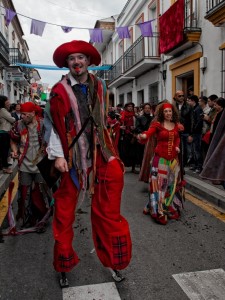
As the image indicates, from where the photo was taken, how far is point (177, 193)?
495cm

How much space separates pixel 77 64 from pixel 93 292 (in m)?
1.76

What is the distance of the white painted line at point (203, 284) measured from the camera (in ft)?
9.11

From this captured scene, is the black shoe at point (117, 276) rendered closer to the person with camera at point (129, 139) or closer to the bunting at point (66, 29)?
the person with camera at point (129, 139)

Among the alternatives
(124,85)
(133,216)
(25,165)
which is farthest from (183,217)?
(124,85)

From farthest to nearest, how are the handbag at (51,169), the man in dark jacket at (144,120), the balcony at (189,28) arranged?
1. the balcony at (189,28)
2. the man in dark jacket at (144,120)
3. the handbag at (51,169)

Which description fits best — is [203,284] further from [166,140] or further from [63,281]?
[166,140]

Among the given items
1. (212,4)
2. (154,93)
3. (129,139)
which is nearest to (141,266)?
(129,139)

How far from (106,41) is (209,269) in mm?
27477

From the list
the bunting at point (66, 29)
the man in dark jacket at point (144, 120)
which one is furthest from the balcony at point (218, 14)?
the bunting at point (66, 29)

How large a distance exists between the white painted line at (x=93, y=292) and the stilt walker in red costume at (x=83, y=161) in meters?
0.12

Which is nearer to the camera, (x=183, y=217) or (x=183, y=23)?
(x=183, y=217)

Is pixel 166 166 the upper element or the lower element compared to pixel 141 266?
upper

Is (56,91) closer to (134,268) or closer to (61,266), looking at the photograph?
(61,266)

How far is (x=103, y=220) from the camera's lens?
2922 mm
